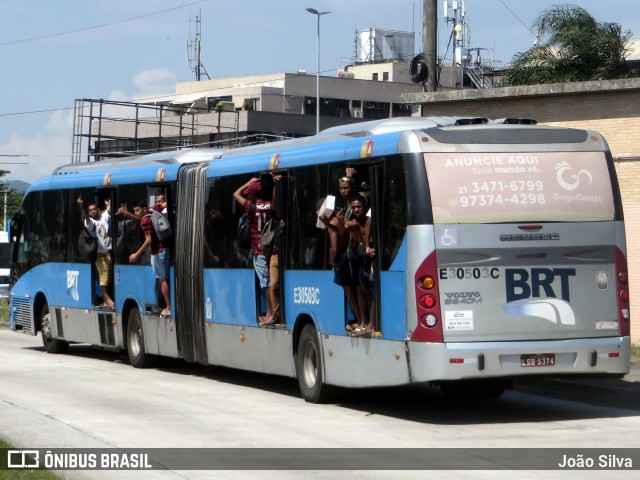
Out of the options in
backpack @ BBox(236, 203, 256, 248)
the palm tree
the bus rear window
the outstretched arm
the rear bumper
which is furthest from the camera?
the palm tree

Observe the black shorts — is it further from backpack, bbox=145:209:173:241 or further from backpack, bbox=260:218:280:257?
backpack, bbox=145:209:173:241

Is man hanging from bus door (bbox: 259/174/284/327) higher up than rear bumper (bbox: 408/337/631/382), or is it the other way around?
man hanging from bus door (bbox: 259/174/284/327)

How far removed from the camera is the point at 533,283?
1354 centimetres

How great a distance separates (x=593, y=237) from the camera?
1387 centimetres

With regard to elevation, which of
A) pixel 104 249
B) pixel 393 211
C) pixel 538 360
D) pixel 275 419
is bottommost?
pixel 275 419

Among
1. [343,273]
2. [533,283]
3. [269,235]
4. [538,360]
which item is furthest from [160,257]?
[538,360]

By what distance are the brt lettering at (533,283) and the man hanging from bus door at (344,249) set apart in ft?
5.77

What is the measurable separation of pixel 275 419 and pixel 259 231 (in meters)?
3.40

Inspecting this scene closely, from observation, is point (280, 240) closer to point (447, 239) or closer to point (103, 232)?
point (447, 239)

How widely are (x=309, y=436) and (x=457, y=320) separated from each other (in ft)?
6.22

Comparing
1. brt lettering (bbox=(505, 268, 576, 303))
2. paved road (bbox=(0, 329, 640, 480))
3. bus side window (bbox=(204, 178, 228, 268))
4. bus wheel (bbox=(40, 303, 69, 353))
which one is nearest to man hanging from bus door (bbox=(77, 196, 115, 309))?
bus wheel (bbox=(40, 303, 69, 353))

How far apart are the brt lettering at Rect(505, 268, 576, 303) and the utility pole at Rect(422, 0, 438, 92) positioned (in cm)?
1161

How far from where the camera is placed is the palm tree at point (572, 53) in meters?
35.1

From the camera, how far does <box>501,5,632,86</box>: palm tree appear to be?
3506 cm
